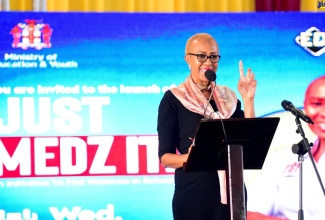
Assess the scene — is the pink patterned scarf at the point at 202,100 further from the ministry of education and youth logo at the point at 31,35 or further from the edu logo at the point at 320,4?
the edu logo at the point at 320,4

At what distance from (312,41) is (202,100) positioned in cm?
151

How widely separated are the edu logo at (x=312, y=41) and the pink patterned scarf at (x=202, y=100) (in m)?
1.20

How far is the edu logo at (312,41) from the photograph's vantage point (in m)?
4.53

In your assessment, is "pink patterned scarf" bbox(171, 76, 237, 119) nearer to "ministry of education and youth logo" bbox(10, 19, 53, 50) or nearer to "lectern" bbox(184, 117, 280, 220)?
"lectern" bbox(184, 117, 280, 220)

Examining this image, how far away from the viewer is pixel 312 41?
4.55 m

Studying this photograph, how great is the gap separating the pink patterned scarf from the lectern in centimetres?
42

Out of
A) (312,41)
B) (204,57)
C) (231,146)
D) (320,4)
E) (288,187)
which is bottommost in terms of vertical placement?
(288,187)

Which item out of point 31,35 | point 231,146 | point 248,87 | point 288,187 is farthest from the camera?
point 288,187

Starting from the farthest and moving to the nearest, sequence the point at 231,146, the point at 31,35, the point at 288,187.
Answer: the point at 288,187 → the point at 31,35 → the point at 231,146

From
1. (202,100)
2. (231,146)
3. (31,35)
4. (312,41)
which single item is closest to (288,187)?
(312,41)

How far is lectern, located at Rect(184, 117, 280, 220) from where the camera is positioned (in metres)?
2.67

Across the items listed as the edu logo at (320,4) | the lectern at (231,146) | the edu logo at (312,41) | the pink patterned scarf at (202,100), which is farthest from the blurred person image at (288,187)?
the lectern at (231,146)

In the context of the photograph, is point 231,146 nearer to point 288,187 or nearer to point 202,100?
point 202,100

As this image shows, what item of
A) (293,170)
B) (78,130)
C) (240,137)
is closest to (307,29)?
(293,170)
